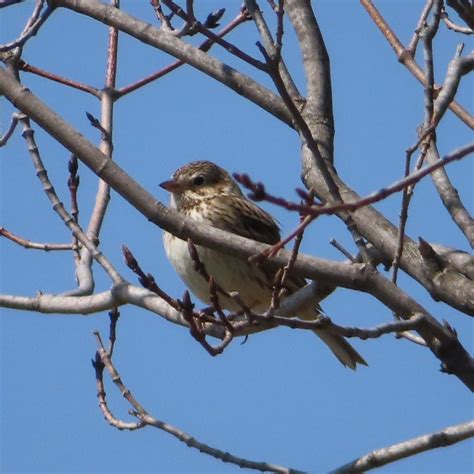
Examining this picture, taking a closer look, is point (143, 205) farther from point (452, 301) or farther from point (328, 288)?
point (452, 301)

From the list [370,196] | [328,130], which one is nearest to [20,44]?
[328,130]

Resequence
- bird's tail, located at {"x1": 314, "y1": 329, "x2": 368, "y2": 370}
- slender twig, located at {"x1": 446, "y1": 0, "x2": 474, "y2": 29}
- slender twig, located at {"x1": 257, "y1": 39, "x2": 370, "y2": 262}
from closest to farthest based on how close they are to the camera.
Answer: slender twig, located at {"x1": 257, "y1": 39, "x2": 370, "y2": 262} < slender twig, located at {"x1": 446, "y1": 0, "x2": 474, "y2": 29} < bird's tail, located at {"x1": 314, "y1": 329, "x2": 368, "y2": 370}

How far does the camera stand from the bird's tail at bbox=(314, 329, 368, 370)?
747 cm

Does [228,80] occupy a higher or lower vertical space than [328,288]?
higher

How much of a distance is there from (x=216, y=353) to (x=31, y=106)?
46.4 inches

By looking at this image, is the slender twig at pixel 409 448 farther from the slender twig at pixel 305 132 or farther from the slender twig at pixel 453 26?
the slender twig at pixel 453 26

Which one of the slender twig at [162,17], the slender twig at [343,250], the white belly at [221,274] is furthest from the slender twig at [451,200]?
the white belly at [221,274]

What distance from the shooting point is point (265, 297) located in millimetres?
7422

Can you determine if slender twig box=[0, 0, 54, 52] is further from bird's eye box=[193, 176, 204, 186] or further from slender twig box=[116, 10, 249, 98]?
bird's eye box=[193, 176, 204, 186]

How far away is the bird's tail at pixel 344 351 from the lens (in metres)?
7.47

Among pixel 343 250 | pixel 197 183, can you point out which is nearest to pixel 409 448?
pixel 343 250

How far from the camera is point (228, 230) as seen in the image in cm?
765

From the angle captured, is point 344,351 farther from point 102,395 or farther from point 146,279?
point 146,279

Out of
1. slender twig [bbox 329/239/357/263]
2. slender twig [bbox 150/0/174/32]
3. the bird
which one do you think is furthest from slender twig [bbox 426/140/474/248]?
the bird
